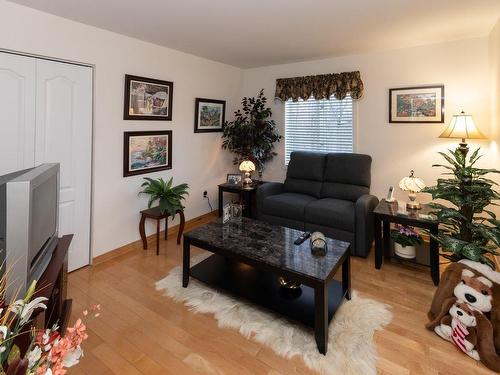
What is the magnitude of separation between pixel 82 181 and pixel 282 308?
88.1 inches

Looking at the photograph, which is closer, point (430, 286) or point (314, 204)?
Result: point (430, 286)

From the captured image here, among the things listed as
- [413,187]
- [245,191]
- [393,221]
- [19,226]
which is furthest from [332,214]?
[19,226]

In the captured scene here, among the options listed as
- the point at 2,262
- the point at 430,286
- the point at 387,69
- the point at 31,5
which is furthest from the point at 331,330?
the point at 31,5

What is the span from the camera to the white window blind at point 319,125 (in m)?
3.96

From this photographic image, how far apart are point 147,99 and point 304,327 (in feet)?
9.32

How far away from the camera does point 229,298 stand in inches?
93.0

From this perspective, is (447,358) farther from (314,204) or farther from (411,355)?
(314,204)

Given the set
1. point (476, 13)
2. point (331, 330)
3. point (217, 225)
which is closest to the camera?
point (331, 330)

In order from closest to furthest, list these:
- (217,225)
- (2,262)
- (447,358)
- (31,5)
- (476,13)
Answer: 1. (2,262)
2. (447,358)
3. (31,5)
4. (476,13)
5. (217,225)

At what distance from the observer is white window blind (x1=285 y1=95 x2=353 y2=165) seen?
13.0ft

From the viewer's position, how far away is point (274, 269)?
2.01m

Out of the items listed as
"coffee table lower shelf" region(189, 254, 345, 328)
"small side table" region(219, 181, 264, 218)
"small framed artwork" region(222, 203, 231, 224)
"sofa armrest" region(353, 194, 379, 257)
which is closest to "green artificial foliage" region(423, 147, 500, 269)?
"sofa armrest" region(353, 194, 379, 257)

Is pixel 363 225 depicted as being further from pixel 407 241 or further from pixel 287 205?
pixel 287 205

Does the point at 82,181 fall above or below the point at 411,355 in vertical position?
above
